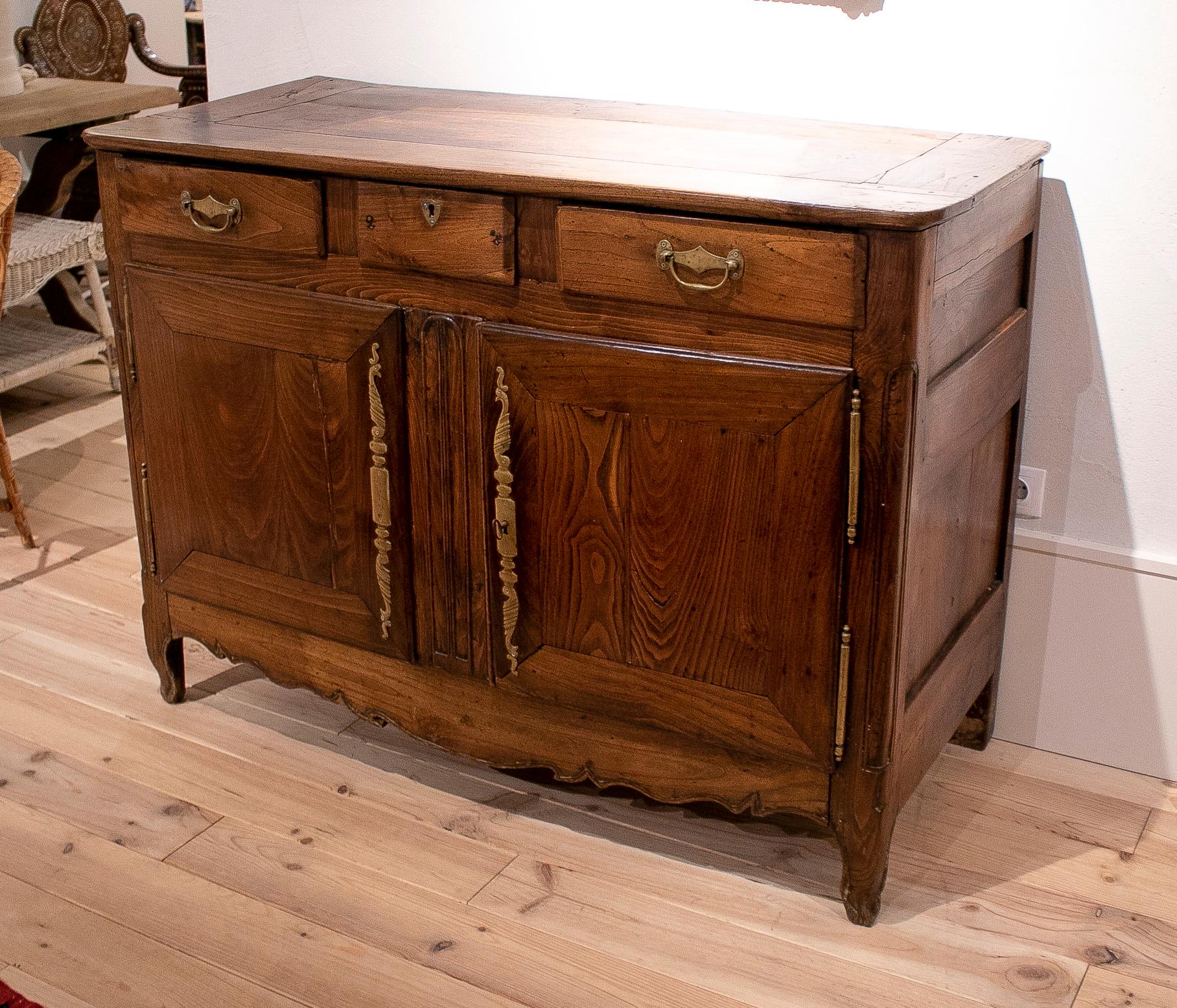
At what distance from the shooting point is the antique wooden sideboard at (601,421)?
1.52 metres

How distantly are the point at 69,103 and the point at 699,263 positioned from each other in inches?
111

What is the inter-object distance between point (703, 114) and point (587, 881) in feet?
3.57

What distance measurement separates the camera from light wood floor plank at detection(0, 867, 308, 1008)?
5.23 feet

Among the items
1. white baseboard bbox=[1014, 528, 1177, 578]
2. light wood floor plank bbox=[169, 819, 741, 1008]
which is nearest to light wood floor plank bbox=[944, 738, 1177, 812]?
white baseboard bbox=[1014, 528, 1177, 578]

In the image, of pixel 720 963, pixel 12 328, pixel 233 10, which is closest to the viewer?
pixel 720 963

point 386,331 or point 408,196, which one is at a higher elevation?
point 408,196

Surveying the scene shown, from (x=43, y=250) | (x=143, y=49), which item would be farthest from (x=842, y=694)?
(x=143, y=49)

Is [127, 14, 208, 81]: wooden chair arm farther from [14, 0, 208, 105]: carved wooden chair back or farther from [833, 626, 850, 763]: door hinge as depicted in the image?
[833, 626, 850, 763]: door hinge

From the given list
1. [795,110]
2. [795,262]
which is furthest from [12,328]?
[795,262]

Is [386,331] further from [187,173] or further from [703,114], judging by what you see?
[703,114]

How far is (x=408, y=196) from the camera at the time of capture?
1.68 metres

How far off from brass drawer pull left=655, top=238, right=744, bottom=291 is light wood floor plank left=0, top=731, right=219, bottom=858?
1031mm

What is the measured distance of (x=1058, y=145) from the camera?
6.00 feet

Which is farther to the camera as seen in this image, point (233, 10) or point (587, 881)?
point (233, 10)
